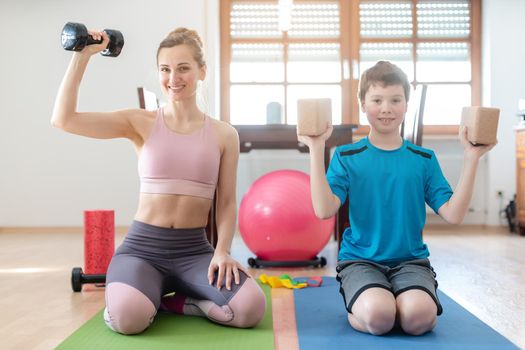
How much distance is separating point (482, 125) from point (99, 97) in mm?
3991

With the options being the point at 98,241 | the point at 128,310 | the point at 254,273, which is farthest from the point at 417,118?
the point at 128,310

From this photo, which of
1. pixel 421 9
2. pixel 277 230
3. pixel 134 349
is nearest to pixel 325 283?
pixel 277 230

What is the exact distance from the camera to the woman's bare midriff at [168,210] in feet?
5.98

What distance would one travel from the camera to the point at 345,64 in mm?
5176

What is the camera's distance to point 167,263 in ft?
5.95

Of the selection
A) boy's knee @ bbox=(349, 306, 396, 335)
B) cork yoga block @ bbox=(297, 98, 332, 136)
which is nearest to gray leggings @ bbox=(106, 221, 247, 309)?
boy's knee @ bbox=(349, 306, 396, 335)

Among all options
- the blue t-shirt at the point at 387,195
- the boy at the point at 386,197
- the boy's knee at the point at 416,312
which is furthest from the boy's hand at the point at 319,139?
the boy's knee at the point at 416,312

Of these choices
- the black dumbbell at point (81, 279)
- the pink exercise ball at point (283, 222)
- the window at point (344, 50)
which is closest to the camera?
the black dumbbell at point (81, 279)

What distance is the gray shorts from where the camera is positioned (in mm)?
1638

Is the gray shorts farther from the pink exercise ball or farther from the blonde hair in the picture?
the pink exercise ball

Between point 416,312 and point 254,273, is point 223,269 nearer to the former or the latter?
point 416,312

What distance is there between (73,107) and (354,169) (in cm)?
84

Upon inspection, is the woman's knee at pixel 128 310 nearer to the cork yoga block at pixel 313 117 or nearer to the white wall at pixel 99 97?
the cork yoga block at pixel 313 117

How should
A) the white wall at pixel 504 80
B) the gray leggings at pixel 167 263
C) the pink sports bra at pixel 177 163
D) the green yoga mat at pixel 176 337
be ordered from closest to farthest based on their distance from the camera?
the green yoga mat at pixel 176 337
the gray leggings at pixel 167 263
the pink sports bra at pixel 177 163
the white wall at pixel 504 80
